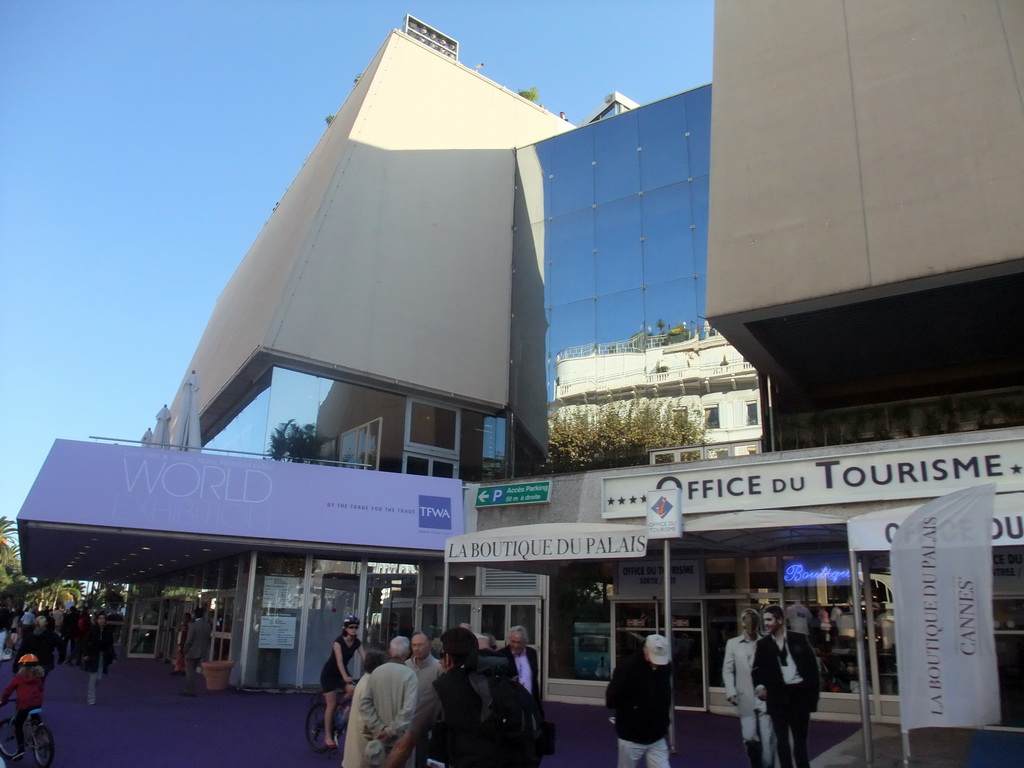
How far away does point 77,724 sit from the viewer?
11633mm

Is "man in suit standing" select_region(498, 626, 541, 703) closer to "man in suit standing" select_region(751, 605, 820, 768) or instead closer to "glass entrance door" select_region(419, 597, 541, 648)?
"man in suit standing" select_region(751, 605, 820, 768)

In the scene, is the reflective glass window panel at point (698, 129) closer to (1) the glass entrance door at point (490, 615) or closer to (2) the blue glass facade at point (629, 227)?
(2) the blue glass facade at point (629, 227)

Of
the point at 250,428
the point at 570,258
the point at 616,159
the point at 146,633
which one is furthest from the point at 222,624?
the point at 616,159

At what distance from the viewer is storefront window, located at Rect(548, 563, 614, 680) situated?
1655 cm

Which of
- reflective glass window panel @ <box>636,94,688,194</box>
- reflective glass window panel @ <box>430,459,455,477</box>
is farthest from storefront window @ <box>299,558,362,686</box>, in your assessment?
reflective glass window panel @ <box>636,94,688,194</box>

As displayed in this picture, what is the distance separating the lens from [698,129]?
19.5 meters

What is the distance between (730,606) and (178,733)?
950 cm

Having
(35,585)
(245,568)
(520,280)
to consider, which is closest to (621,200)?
(520,280)

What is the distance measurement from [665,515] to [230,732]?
6445 mm

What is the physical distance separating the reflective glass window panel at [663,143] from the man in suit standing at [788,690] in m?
14.4

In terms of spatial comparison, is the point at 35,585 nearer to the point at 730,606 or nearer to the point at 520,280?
the point at 520,280

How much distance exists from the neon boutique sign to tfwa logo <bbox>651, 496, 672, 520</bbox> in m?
5.80

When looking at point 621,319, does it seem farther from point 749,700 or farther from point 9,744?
point 9,744

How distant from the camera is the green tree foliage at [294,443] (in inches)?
683
